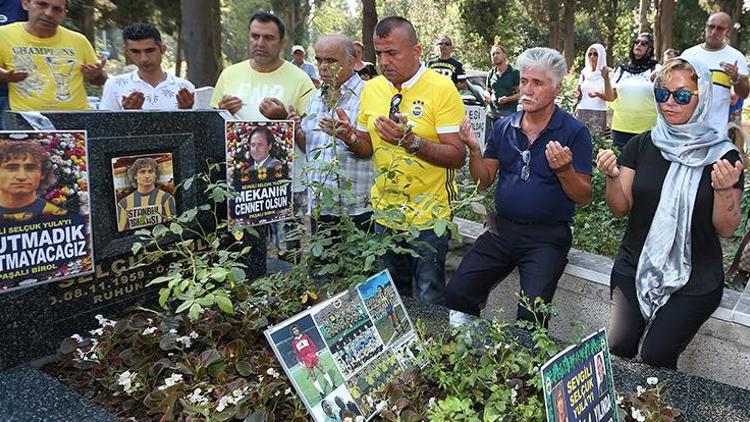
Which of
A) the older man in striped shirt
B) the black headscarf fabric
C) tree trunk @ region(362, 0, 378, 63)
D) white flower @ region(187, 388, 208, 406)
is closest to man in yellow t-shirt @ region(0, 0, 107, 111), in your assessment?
the older man in striped shirt

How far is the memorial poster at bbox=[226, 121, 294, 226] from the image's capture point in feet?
8.28

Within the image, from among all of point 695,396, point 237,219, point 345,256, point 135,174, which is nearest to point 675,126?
point 695,396

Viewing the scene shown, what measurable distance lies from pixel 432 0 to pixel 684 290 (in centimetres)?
3164

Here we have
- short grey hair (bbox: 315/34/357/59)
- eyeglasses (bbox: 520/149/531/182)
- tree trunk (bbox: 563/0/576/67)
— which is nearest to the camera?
eyeglasses (bbox: 520/149/531/182)

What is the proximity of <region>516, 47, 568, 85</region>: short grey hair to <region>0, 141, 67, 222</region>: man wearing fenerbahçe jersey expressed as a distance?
2.01 metres

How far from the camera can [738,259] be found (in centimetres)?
362

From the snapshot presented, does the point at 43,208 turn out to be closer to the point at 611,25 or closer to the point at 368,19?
the point at 368,19

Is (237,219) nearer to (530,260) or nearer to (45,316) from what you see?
(45,316)

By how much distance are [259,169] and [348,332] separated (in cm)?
107

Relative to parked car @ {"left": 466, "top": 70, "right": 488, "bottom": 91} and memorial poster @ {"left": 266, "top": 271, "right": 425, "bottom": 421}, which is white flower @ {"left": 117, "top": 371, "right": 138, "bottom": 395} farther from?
parked car @ {"left": 466, "top": 70, "right": 488, "bottom": 91}

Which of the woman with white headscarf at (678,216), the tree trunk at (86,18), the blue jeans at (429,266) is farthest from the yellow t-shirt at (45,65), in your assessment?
the tree trunk at (86,18)

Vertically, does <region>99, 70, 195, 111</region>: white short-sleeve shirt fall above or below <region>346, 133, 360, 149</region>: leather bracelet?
above

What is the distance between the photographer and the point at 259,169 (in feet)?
8.61

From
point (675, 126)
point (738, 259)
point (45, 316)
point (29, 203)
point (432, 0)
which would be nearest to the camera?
point (29, 203)
